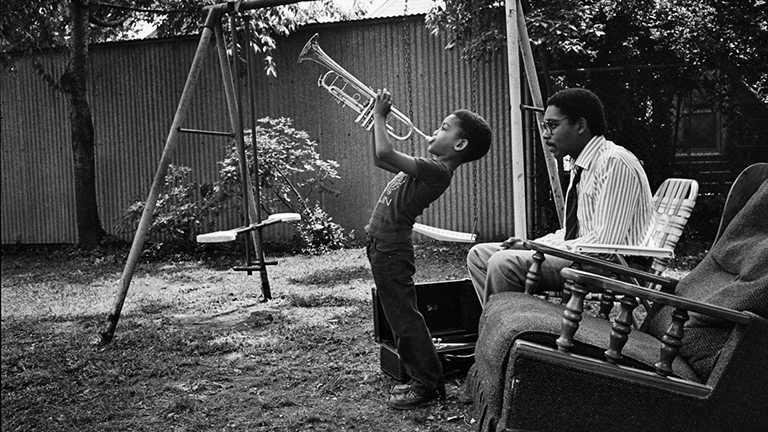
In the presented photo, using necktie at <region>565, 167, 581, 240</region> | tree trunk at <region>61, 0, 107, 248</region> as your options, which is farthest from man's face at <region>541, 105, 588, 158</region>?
tree trunk at <region>61, 0, 107, 248</region>

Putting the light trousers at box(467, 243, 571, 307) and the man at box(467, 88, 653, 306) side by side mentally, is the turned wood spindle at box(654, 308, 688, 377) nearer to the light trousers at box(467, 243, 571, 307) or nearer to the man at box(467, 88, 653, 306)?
the man at box(467, 88, 653, 306)

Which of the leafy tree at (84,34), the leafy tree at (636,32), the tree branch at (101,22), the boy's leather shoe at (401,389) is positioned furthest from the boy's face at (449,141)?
the tree branch at (101,22)

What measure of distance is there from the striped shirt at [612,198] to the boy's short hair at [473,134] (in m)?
0.52

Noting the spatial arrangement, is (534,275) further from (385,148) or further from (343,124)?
(343,124)

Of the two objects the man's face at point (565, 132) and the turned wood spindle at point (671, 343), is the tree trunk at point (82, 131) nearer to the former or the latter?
the man's face at point (565, 132)

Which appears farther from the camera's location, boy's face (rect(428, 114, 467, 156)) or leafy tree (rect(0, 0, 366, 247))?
leafy tree (rect(0, 0, 366, 247))

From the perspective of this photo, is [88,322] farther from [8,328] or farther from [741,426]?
[741,426]

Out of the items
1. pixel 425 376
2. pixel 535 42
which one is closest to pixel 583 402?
pixel 425 376

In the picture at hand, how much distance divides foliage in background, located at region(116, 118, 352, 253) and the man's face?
21.5ft

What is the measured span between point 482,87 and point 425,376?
22.9 ft

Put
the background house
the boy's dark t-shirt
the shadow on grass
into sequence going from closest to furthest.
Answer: the boy's dark t-shirt < the shadow on grass < the background house

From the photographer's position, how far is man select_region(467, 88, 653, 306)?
12.1 feet

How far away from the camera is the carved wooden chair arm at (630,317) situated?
97.7 inches

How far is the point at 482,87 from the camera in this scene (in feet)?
33.9
